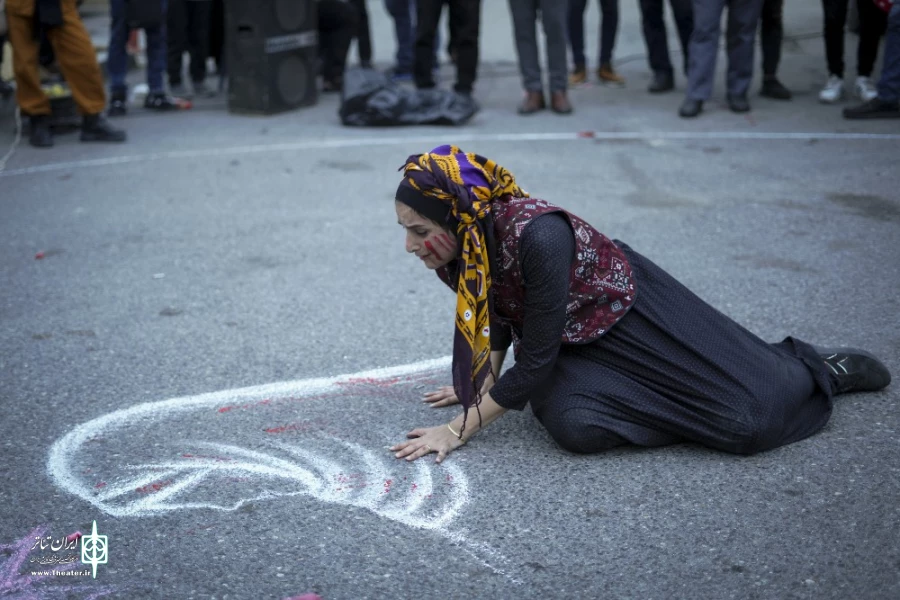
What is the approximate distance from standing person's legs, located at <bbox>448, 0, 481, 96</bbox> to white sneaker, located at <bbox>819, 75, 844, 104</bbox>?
9.00 ft

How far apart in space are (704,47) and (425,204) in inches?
202

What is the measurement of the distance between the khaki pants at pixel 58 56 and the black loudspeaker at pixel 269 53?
53.9 inches

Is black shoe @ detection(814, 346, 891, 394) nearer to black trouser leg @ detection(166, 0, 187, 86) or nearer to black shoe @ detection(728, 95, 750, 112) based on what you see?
black shoe @ detection(728, 95, 750, 112)

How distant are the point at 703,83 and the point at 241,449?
17.7 ft

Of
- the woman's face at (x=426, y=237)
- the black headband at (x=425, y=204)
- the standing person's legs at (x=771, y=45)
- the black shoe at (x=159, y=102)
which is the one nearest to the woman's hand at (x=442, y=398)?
the woman's face at (x=426, y=237)

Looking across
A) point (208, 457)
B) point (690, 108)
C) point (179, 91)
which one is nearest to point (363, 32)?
point (179, 91)

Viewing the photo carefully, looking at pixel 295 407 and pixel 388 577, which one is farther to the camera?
pixel 295 407

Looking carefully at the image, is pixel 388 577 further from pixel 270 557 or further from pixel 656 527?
pixel 656 527

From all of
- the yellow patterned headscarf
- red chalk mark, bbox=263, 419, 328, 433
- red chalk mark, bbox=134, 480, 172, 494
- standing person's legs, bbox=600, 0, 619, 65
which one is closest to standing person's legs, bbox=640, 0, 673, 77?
standing person's legs, bbox=600, 0, 619, 65

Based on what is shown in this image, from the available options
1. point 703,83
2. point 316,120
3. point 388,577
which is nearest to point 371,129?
point 316,120

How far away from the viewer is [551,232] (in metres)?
2.58

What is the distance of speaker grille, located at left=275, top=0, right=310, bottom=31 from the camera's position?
25.3 ft

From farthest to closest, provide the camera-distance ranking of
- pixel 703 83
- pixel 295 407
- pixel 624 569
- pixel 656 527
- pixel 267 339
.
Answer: pixel 703 83 < pixel 267 339 < pixel 295 407 < pixel 656 527 < pixel 624 569

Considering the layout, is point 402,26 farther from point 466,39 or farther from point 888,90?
point 888,90
